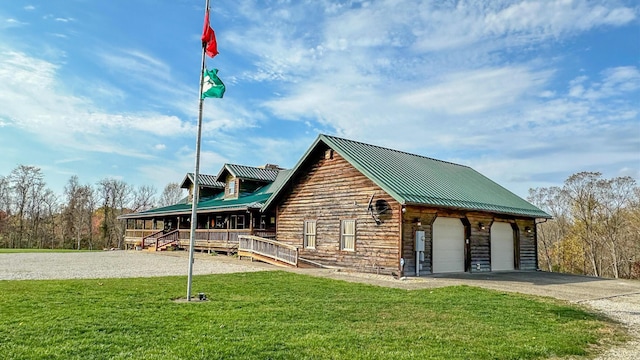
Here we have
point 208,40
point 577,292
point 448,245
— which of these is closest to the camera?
point 208,40

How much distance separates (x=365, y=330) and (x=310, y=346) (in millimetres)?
1330

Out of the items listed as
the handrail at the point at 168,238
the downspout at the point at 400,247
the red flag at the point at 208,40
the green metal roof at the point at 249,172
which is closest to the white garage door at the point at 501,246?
the downspout at the point at 400,247

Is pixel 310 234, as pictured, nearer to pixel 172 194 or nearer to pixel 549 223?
pixel 549 223

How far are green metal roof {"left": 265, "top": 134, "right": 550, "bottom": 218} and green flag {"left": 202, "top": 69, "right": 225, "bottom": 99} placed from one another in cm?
739

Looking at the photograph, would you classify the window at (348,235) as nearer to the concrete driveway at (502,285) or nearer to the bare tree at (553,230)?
the concrete driveway at (502,285)

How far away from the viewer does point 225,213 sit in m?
30.7

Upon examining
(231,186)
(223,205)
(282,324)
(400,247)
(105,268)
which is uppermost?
(231,186)

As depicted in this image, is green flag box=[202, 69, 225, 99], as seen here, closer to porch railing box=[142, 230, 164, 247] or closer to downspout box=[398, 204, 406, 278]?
downspout box=[398, 204, 406, 278]

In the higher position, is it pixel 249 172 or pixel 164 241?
pixel 249 172

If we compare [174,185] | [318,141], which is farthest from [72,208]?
[318,141]

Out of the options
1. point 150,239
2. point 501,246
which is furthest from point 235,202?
point 501,246

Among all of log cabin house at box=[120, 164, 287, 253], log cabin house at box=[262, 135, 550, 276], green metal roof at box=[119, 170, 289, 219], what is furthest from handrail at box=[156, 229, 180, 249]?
log cabin house at box=[262, 135, 550, 276]

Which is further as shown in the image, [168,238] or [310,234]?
[168,238]

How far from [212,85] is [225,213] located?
70.8 feet
